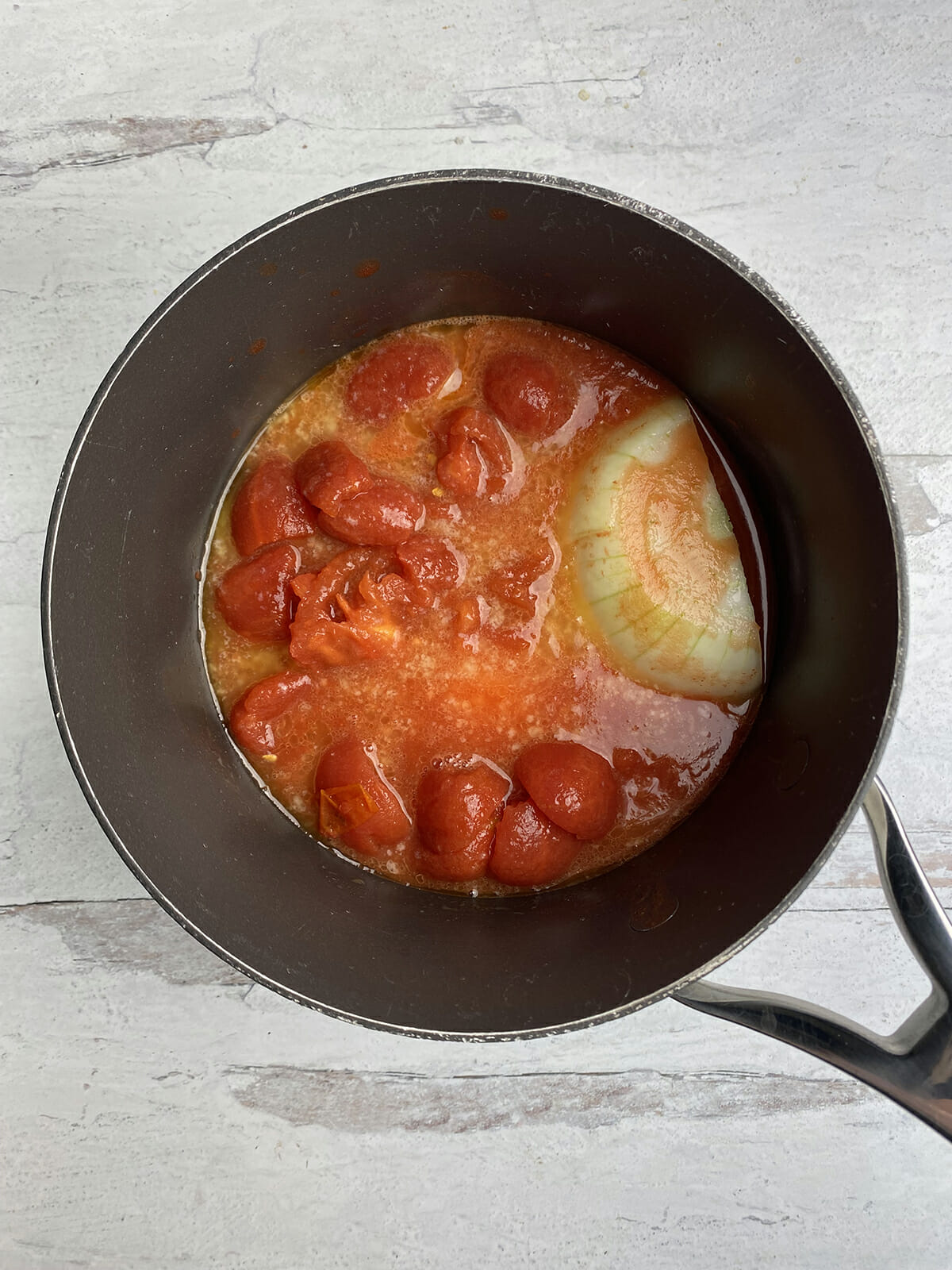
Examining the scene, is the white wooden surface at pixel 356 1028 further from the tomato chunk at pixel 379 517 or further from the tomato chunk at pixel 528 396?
the tomato chunk at pixel 379 517

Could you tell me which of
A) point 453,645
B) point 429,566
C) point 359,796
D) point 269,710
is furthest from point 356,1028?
point 429,566

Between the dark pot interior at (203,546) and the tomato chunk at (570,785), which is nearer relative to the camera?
the dark pot interior at (203,546)

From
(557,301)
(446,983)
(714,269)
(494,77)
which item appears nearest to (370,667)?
(446,983)

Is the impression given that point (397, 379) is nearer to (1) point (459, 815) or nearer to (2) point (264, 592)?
(2) point (264, 592)

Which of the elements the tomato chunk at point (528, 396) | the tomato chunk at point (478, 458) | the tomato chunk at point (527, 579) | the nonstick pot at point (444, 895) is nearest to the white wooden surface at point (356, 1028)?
the nonstick pot at point (444, 895)

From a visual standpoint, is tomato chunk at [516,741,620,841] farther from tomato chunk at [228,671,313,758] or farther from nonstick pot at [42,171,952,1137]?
tomato chunk at [228,671,313,758]

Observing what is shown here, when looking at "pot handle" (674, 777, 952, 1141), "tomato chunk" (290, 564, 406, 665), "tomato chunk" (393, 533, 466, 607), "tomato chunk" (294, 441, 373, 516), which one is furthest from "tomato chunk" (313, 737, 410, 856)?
"pot handle" (674, 777, 952, 1141)
